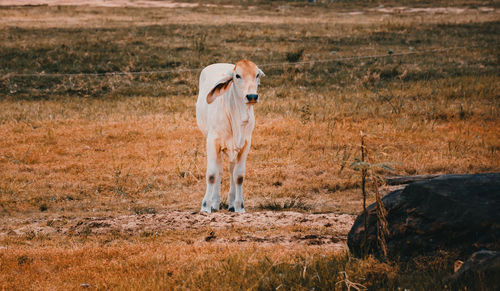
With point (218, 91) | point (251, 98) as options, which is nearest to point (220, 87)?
point (218, 91)

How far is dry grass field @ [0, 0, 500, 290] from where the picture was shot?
5340 mm

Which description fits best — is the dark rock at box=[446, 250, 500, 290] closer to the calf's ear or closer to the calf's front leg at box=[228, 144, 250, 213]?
the calf's front leg at box=[228, 144, 250, 213]

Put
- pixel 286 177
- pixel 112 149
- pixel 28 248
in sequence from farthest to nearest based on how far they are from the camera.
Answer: pixel 112 149 → pixel 286 177 → pixel 28 248

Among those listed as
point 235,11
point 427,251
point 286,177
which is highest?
point 235,11

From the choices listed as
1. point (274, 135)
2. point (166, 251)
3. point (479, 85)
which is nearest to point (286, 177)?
point (274, 135)

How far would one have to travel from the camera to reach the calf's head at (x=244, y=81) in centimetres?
737

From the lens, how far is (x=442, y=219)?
470 cm

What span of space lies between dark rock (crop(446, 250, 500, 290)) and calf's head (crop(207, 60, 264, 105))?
12.4ft

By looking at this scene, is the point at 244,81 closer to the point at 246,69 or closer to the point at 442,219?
the point at 246,69

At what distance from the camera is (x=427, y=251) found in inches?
189

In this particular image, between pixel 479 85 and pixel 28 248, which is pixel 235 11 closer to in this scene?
pixel 479 85

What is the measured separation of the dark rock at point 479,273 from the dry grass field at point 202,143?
227 mm

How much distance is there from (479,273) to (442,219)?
0.74 m

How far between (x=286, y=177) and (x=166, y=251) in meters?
4.68
